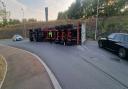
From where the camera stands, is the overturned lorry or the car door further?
the overturned lorry

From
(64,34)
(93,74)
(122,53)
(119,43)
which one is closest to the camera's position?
(93,74)

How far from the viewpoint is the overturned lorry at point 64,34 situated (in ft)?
76.8

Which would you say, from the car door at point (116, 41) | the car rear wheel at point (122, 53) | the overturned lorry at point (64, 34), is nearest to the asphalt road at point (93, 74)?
the car rear wheel at point (122, 53)

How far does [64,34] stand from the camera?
25344 millimetres

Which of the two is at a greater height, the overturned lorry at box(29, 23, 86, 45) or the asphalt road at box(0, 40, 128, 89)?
the overturned lorry at box(29, 23, 86, 45)

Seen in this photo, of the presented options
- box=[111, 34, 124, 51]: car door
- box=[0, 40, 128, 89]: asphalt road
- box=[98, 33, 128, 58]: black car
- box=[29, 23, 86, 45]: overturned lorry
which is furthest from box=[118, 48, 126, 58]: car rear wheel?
box=[29, 23, 86, 45]: overturned lorry

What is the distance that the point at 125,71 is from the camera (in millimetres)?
11375

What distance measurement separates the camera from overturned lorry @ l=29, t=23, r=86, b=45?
23.4 m

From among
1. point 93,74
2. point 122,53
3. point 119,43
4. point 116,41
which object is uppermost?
point 116,41

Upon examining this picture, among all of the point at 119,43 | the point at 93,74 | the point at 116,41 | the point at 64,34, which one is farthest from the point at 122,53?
the point at 64,34

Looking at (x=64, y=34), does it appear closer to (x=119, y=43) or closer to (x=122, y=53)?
(x=119, y=43)

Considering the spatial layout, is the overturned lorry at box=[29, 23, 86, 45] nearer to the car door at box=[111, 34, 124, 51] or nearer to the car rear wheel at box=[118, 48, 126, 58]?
the car door at box=[111, 34, 124, 51]

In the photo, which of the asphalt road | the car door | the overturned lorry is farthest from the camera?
the overturned lorry

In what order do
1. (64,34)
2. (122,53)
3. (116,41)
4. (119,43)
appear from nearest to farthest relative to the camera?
1. (122,53)
2. (119,43)
3. (116,41)
4. (64,34)
